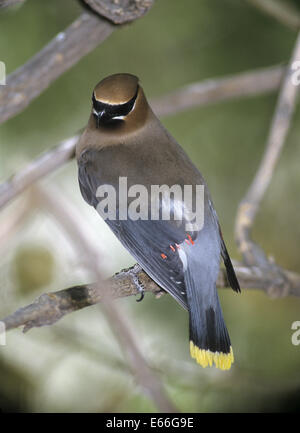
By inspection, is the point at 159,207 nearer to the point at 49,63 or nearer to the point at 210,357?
the point at 210,357

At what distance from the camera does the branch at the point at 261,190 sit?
2.50m

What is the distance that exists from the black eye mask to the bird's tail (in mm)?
589

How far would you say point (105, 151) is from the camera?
2256 millimetres

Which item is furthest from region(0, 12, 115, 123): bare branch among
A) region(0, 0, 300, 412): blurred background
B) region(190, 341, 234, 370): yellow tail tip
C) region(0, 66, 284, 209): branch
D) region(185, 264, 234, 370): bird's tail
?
region(190, 341, 234, 370): yellow tail tip

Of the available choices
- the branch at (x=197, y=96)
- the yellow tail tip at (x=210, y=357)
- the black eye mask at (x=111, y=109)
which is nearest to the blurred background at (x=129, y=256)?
the branch at (x=197, y=96)

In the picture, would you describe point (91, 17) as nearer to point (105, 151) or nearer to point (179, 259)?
point (105, 151)

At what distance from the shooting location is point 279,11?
2.96m

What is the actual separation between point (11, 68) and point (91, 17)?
0.92 m

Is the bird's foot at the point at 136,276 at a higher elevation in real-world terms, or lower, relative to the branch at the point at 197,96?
lower

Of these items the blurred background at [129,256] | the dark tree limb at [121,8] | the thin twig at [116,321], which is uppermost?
the dark tree limb at [121,8]

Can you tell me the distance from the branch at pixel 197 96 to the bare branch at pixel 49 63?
0.23m

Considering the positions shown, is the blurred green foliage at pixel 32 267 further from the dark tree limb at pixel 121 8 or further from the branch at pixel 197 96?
the dark tree limb at pixel 121 8

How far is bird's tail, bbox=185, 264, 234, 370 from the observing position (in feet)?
6.34

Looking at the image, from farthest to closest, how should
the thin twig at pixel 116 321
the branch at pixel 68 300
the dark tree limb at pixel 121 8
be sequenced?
the dark tree limb at pixel 121 8
the branch at pixel 68 300
the thin twig at pixel 116 321
